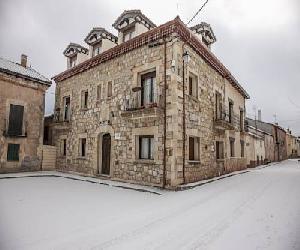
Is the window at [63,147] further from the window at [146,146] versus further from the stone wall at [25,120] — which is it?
the window at [146,146]

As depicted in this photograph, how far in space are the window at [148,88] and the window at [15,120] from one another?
8189 mm

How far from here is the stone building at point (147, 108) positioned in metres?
8.74

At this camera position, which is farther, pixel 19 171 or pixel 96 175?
pixel 19 171

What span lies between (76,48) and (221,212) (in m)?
13.9

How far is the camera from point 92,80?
492 inches

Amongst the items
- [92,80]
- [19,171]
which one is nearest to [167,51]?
[92,80]

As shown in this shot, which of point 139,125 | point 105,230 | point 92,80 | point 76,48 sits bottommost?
point 105,230

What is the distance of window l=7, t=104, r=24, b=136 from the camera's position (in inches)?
521

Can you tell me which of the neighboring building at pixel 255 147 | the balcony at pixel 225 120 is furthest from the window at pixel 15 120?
the neighboring building at pixel 255 147

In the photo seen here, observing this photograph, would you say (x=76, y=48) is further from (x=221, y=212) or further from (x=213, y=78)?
(x=221, y=212)

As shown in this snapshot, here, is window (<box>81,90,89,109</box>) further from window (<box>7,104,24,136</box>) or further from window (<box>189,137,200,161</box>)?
window (<box>189,137,200,161</box>)

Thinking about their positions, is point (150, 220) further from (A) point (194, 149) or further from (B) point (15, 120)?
(B) point (15, 120)

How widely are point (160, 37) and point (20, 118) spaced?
9.70 metres

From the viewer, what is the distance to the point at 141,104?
393 inches
